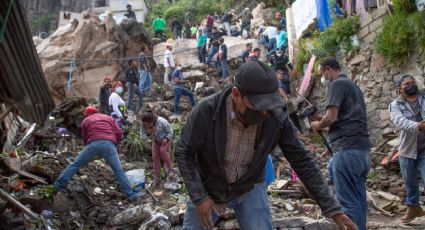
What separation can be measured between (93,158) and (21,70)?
2764 millimetres

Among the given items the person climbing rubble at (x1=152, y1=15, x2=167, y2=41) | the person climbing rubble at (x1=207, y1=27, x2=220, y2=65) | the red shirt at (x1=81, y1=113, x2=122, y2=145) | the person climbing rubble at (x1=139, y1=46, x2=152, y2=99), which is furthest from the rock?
the person climbing rubble at (x1=152, y1=15, x2=167, y2=41)

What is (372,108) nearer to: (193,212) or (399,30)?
(399,30)

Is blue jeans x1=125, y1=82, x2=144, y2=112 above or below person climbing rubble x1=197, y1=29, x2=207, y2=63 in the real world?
below

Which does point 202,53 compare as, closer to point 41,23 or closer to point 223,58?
point 223,58

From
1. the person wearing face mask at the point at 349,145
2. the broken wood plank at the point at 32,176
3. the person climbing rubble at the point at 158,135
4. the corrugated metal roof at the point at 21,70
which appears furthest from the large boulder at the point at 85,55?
the person wearing face mask at the point at 349,145

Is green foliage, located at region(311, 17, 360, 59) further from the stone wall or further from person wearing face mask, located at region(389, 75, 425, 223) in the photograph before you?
person wearing face mask, located at region(389, 75, 425, 223)

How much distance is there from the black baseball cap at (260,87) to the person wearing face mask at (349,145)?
176cm

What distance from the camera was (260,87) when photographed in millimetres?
2658

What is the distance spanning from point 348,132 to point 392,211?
3252 mm

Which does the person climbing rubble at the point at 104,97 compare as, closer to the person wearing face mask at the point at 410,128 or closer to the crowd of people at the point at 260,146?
the crowd of people at the point at 260,146

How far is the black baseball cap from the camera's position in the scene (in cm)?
266

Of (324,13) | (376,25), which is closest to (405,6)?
(376,25)

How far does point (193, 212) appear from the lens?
123 inches

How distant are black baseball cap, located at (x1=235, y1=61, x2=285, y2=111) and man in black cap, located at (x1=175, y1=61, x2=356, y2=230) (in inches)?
1.6
